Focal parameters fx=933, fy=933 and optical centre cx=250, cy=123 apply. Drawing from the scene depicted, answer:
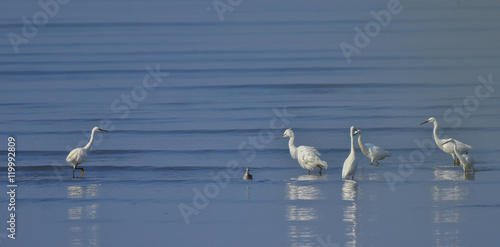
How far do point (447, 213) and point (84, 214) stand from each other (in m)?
4.81

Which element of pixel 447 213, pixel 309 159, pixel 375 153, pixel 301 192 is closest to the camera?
pixel 447 213

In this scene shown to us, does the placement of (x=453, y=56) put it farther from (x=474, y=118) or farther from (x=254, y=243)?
(x=254, y=243)

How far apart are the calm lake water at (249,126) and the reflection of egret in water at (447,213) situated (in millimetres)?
36

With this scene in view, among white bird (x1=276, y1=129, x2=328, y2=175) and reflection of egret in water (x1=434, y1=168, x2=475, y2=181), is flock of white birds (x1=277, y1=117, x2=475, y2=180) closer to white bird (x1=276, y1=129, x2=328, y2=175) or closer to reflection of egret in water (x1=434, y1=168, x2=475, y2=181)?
white bird (x1=276, y1=129, x2=328, y2=175)

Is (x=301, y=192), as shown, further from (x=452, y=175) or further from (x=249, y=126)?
(x=249, y=126)

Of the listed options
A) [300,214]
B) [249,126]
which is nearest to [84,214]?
[300,214]

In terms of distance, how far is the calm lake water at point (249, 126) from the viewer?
11844 mm

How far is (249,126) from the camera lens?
20.7 m

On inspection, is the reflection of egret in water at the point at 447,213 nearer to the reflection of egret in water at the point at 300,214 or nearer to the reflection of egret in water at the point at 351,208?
the reflection of egret in water at the point at 351,208

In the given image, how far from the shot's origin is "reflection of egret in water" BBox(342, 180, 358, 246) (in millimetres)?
11016

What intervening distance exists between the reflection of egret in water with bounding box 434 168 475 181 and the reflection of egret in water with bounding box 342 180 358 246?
1.44 metres

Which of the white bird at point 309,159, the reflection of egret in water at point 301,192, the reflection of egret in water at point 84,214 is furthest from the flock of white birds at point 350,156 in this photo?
the reflection of egret in water at point 84,214

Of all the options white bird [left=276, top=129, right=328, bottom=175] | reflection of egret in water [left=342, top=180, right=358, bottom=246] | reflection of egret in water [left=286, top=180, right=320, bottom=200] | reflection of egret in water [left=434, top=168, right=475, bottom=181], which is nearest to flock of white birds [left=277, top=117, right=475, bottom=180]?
white bird [left=276, top=129, right=328, bottom=175]

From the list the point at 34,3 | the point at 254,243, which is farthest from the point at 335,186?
the point at 34,3
